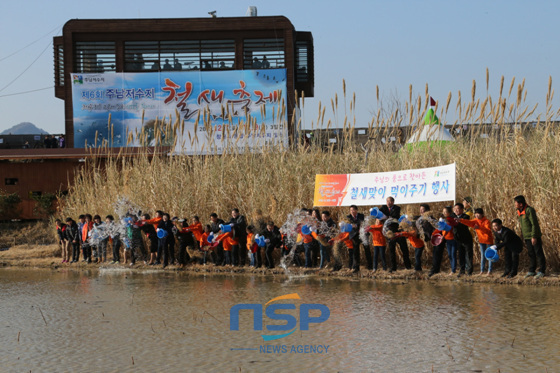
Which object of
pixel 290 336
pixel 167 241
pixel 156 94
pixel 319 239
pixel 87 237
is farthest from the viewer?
pixel 156 94

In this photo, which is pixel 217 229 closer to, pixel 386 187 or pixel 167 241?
pixel 167 241

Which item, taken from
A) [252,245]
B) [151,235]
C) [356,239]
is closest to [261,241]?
[252,245]

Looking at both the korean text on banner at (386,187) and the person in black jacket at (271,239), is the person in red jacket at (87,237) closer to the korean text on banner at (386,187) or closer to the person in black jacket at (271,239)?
the person in black jacket at (271,239)

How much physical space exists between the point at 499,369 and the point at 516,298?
4013mm

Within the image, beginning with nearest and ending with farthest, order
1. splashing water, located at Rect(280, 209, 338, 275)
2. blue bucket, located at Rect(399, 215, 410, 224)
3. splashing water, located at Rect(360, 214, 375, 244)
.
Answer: blue bucket, located at Rect(399, 215, 410, 224) < splashing water, located at Rect(360, 214, 375, 244) < splashing water, located at Rect(280, 209, 338, 275)

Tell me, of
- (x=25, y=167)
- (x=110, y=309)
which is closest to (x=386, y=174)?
(x=110, y=309)

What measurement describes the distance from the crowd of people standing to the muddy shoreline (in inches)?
7.6

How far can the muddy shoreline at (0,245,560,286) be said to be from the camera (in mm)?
11969

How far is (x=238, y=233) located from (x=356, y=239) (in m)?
2.84

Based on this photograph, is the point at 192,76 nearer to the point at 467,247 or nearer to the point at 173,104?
the point at 173,104

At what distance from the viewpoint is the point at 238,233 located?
15367 mm

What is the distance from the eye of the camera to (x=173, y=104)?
3294cm

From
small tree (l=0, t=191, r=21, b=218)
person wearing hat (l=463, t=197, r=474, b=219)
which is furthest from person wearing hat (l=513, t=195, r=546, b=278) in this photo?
small tree (l=0, t=191, r=21, b=218)

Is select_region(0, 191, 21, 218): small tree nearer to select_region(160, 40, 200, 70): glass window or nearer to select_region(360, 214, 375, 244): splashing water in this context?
select_region(160, 40, 200, 70): glass window
